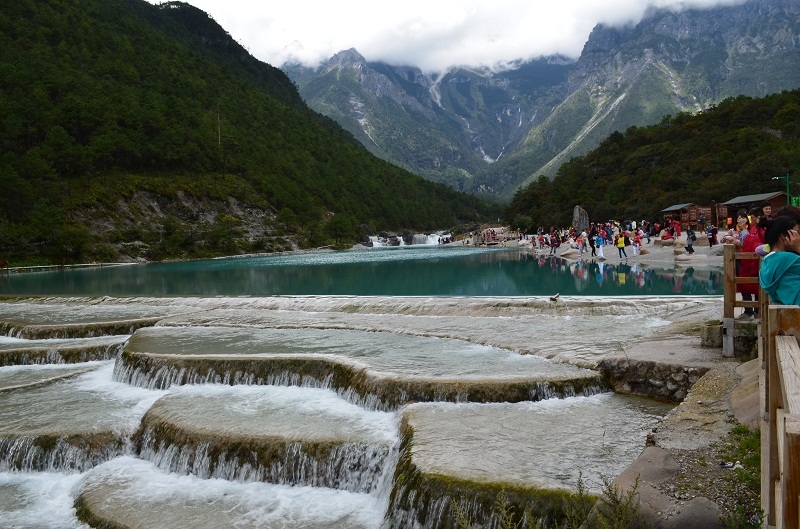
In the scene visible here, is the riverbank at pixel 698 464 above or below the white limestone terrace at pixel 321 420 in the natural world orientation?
above

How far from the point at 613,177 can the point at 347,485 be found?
109728mm

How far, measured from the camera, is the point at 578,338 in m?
16.3

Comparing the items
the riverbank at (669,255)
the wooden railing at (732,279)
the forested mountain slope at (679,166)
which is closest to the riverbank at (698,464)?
the wooden railing at (732,279)

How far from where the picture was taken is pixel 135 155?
3659 inches

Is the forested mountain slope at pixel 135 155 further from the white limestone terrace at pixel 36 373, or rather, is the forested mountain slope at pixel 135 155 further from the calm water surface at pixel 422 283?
the white limestone terrace at pixel 36 373

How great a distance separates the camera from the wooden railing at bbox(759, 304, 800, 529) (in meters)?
2.25

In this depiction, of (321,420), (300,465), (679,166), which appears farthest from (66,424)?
(679,166)

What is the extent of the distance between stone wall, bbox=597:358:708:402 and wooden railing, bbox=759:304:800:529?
708 centimetres

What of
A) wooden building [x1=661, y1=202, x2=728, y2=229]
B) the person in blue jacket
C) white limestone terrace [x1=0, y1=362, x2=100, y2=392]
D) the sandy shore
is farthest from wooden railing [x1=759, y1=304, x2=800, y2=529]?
wooden building [x1=661, y1=202, x2=728, y2=229]

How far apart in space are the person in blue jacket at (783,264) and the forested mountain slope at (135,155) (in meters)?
70.7

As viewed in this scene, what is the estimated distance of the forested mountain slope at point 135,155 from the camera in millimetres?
73125

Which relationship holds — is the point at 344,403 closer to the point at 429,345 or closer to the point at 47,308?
the point at 429,345

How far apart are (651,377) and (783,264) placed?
21.7ft

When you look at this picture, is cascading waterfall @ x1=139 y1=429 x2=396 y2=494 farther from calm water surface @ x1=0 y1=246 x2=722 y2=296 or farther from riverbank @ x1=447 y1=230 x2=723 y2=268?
riverbank @ x1=447 y1=230 x2=723 y2=268
